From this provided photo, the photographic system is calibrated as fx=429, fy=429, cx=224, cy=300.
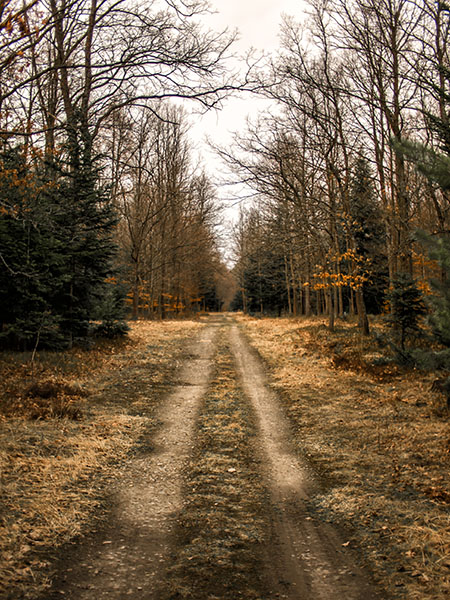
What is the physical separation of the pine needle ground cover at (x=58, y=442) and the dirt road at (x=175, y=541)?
11.5 inches

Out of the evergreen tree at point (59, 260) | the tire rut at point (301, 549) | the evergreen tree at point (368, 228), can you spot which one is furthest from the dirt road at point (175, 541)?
the evergreen tree at point (368, 228)

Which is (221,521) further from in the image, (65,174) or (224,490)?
(65,174)

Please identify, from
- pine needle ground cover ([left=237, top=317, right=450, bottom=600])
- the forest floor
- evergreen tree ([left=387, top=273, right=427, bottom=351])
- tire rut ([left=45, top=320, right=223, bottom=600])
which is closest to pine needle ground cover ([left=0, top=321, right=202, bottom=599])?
the forest floor

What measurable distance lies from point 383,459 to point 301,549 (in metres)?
2.55

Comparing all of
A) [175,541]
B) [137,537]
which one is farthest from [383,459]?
[137,537]

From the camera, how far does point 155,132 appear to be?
101 feet

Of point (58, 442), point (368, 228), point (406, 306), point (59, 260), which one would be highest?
point (368, 228)

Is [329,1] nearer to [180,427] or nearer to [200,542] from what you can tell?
[180,427]

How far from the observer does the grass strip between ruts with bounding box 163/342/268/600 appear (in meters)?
3.35

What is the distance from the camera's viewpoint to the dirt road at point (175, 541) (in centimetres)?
329

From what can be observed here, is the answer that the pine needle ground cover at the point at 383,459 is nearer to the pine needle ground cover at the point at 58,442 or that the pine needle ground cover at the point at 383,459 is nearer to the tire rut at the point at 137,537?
the tire rut at the point at 137,537

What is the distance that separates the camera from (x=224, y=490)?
5.07m

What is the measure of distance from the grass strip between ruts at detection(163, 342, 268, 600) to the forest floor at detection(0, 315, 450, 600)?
0.06 ft

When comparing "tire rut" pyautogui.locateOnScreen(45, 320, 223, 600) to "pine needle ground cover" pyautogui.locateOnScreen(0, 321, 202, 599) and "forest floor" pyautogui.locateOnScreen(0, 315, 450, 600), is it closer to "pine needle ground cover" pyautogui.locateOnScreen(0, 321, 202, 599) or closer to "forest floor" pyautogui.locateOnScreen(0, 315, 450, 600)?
"forest floor" pyautogui.locateOnScreen(0, 315, 450, 600)
